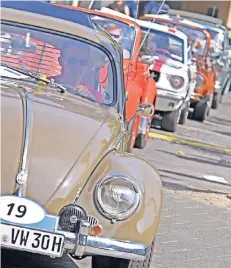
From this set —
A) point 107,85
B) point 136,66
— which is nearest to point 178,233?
point 107,85

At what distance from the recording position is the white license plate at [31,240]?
4566mm

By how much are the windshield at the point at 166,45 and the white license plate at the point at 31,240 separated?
9.25 meters

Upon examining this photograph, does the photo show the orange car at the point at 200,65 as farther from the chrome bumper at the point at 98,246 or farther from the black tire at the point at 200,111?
the chrome bumper at the point at 98,246

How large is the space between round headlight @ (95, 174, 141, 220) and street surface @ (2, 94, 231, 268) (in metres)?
0.91

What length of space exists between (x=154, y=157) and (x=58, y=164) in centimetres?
625

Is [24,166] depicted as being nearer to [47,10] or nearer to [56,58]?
[56,58]

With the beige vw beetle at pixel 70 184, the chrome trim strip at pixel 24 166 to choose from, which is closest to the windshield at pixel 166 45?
the beige vw beetle at pixel 70 184

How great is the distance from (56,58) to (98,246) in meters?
1.80

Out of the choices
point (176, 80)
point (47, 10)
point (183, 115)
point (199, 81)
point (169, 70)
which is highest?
point (47, 10)

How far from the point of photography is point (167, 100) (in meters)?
13.4

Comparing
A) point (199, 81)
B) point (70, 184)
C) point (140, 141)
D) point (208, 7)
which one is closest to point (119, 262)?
point (70, 184)

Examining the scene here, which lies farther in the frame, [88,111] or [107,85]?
[107,85]

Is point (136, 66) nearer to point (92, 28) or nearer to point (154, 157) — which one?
point (154, 157)

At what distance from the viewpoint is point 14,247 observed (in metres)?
4.59
